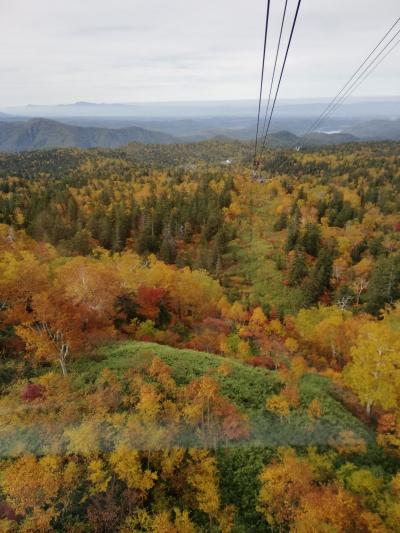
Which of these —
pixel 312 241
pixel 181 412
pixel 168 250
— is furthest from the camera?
pixel 312 241

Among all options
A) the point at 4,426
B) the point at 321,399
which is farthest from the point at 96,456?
the point at 321,399

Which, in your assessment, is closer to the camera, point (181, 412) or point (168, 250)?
point (181, 412)

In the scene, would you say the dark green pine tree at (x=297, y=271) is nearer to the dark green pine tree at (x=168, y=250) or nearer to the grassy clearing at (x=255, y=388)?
the dark green pine tree at (x=168, y=250)

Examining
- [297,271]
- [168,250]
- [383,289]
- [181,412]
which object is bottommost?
[297,271]

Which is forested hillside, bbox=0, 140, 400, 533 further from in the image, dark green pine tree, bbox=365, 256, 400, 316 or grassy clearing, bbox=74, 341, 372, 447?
dark green pine tree, bbox=365, 256, 400, 316

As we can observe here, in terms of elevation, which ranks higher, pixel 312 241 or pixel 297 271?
pixel 312 241

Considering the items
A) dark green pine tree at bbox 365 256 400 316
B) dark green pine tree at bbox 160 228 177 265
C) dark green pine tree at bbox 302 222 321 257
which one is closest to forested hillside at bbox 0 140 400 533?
dark green pine tree at bbox 365 256 400 316

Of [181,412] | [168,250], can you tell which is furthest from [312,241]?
[181,412]

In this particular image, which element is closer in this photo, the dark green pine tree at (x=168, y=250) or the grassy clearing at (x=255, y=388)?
the grassy clearing at (x=255, y=388)

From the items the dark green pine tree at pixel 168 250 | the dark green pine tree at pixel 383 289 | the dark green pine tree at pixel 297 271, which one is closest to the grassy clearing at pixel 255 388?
the dark green pine tree at pixel 383 289

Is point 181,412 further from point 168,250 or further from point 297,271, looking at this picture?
point 168,250

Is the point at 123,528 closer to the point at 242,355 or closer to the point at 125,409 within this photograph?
the point at 125,409

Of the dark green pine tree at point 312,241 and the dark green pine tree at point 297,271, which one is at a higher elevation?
the dark green pine tree at point 312,241
